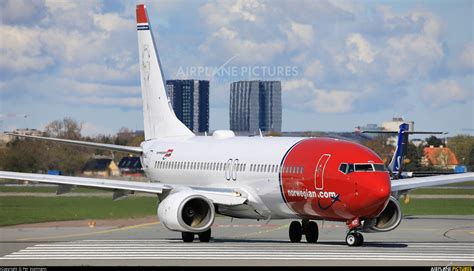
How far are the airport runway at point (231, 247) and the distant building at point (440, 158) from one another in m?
39.8

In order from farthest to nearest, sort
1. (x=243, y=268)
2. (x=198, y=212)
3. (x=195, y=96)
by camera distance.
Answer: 1. (x=195, y=96)
2. (x=198, y=212)
3. (x=243, y=268)

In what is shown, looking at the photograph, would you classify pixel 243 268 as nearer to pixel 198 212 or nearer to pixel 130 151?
pixel 198 212

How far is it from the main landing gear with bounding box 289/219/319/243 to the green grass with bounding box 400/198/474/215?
84.4 ft

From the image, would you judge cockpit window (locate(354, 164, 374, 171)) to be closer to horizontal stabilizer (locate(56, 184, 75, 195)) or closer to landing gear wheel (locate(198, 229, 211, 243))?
landing gear wheel (locate(198, 229, 211, 243))

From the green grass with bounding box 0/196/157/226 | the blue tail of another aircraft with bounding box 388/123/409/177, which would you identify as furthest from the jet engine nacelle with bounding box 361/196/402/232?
the green grass with bounding box 0/196/157/226

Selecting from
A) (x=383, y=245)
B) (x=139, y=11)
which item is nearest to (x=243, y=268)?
(x=383, y=245)

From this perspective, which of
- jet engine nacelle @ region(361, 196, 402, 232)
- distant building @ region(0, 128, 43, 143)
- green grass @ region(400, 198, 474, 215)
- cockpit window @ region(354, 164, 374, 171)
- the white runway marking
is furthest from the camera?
distant building @ region(0, 128, 43, 143)

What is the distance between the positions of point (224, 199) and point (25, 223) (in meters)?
17.1

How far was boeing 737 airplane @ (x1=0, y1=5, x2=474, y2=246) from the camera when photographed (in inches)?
1426

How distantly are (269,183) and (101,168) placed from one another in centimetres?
6014

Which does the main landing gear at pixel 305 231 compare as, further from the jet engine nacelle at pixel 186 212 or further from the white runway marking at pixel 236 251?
the jet engine nacelle at pixel 186 212

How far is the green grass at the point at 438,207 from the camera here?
66.9 meters


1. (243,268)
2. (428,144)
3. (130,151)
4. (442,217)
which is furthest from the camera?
(428,144)

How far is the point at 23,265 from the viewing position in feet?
94.8
